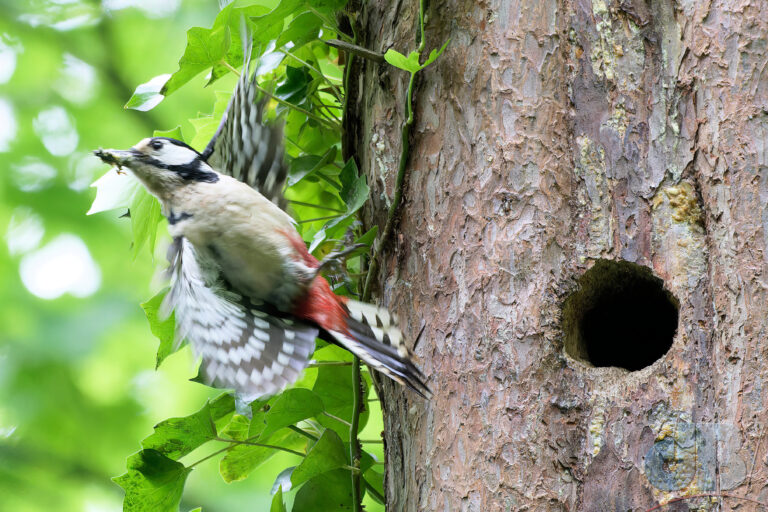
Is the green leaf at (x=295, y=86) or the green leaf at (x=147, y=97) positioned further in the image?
the green leaf at (x=295, y=86)

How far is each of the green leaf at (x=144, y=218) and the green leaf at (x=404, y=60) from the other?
2.64 ft

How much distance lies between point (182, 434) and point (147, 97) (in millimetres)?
828

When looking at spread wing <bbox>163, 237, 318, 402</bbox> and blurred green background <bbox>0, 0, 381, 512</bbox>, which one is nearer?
spread wing <bbox>163, 237, 318, 402</bbox>

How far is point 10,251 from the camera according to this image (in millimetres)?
4215

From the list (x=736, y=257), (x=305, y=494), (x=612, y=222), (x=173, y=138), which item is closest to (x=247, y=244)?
(x=173, y=138)

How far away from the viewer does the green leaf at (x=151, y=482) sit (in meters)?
1.81

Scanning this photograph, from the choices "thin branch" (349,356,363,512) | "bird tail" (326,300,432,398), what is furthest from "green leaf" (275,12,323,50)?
"thin branch" (349,356,363,512)

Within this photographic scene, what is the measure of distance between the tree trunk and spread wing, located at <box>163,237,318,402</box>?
9.6 inches

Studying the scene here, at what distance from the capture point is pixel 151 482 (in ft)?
6.02

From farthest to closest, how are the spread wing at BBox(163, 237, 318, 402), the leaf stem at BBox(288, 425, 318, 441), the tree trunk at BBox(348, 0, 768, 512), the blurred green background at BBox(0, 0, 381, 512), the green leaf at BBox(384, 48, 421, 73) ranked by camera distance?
the blurred green background at BBox(0, 0, 381, 512) → the leaf stem at BBox(288, 425, 318, 441) → the spread wing at BBox(163, 237, 318, 402) → the green leaf at BBox(384, 48, 421, 73) → the tree trunk at BBox(348, 0, 768, 512)

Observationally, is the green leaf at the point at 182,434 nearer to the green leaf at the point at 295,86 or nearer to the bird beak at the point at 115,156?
the bird beak at the point at 115,156

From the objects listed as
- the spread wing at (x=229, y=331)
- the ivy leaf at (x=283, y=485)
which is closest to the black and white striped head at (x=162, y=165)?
the spread wing at (x=229, y=331)

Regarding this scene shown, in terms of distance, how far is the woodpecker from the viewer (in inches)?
73.5

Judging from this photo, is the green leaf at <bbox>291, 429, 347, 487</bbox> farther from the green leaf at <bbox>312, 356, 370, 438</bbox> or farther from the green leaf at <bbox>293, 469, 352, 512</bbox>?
the green leaf at <bbox>312, 356, 370, 438</bbox>
